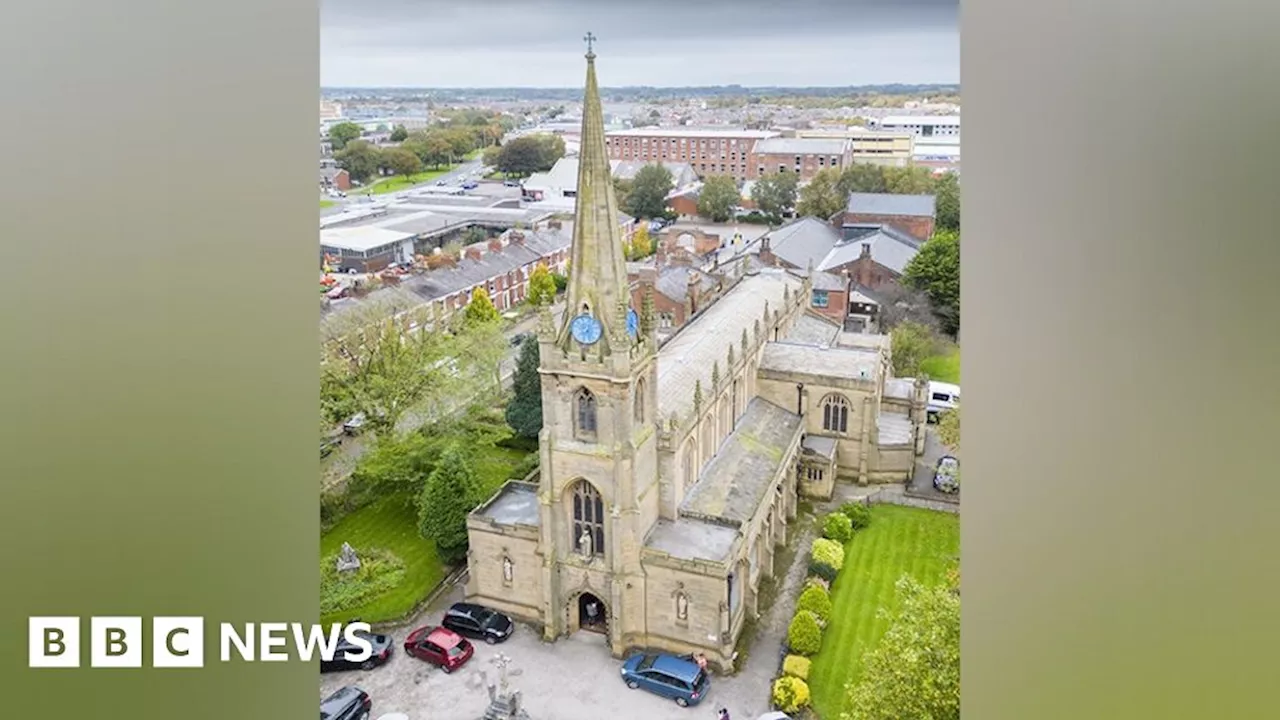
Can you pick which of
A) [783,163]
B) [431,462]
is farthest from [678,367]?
[783,163]

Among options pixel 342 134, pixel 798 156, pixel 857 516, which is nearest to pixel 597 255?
pixel 857 516

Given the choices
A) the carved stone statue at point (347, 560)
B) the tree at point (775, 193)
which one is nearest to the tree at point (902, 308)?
the tree at point (775, 193)

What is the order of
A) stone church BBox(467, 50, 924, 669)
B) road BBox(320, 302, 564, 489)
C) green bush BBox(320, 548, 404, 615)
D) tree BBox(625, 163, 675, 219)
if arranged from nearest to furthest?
stone church BBox(467, 50, 924, 669) → green bush BBox(320, 548, 404, 615) → road BBox(320, 302, 564, 489) → tree BBox(625, 163, 675, 219)

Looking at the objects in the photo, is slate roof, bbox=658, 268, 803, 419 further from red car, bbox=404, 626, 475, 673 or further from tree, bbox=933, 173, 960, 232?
tree, bbox=933, 173, 960, 232

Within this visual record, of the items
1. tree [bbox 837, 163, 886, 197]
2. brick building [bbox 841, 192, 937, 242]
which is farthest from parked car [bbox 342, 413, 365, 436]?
tree [bbox 837, 163, 886, 197]

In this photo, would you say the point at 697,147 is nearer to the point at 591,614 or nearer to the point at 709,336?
the point at 709,336
